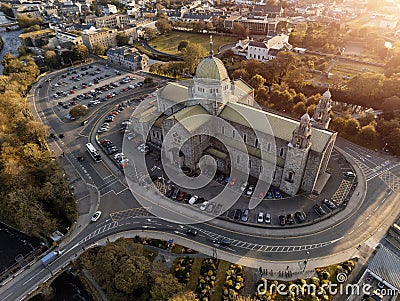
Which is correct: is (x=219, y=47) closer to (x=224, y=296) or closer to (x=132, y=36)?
(x=132, y=36)

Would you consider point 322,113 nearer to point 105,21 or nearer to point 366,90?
point 366,90

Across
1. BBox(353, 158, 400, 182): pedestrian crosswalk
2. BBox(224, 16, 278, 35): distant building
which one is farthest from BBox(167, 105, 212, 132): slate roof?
BBox(224, 16, 278, 35): distant building

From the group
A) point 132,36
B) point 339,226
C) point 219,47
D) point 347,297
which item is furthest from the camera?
point 132,36

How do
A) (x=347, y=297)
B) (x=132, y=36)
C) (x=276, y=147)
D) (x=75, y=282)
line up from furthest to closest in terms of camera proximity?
(x=132, y=36), (x=276, y=147), (x=75, y=282), (x=347, y=297)

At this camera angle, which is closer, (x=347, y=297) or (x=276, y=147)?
(x=347, y=297)

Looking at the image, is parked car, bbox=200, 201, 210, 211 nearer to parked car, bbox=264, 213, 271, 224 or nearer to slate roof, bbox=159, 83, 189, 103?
parked car, bbox=264, 213, 271, 224

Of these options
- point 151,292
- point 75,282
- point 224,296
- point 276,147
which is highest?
point 276,147

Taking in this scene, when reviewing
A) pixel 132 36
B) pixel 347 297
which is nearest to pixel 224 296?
pixel 347 297

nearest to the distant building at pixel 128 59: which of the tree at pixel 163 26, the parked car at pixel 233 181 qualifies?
the tree at pixel 163 26
